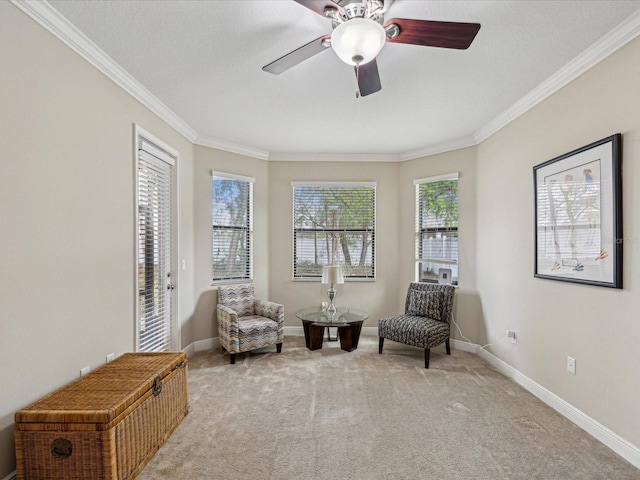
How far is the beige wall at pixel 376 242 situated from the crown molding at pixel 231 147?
0.83ft

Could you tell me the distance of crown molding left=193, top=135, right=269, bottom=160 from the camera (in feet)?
14.2

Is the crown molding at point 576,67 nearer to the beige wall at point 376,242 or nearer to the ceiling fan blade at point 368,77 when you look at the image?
the ceiling fan blade at point 368,77

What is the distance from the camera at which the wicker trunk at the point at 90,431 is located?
1.68 metres

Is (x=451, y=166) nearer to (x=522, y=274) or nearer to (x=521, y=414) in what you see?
(x=522, y=274)

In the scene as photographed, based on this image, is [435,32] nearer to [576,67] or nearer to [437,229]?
[576,67]

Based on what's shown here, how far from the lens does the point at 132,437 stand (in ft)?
6.20

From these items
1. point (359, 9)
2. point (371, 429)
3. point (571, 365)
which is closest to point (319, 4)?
point (359, 9)

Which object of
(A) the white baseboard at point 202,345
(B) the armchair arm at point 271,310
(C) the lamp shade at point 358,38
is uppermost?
(C) the lamp shade at point 358,38

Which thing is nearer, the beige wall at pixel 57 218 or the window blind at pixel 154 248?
the beige wall at pixel 57 218

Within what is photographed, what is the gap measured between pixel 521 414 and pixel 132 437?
2.72 m

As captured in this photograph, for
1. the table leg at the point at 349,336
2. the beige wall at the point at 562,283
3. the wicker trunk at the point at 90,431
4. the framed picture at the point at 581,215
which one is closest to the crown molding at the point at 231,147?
the table leg at the point at 349,336

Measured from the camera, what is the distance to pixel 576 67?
249 cm

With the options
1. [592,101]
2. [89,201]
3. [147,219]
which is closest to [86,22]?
[89,201]

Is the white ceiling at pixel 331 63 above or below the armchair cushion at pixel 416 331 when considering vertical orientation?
above
